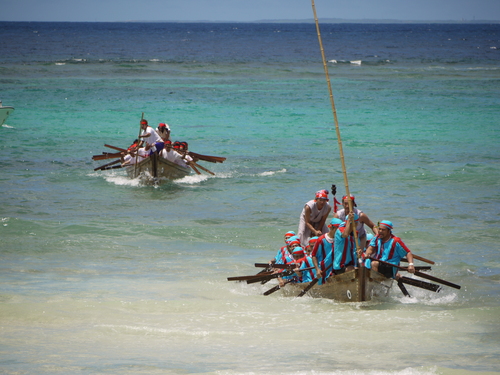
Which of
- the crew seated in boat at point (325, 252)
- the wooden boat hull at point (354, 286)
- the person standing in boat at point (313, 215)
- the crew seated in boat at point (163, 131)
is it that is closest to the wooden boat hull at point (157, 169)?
the crew seated in boat at point (163, 131)

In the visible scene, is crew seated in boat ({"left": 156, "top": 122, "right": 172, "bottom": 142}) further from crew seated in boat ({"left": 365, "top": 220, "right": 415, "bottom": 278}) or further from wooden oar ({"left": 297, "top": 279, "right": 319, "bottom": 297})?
crew seated in boat ({"left": 365, "top": 220, "right": 415, "bottom": 278})

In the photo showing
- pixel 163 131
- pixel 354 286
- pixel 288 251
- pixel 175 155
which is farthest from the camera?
pixel 175 155

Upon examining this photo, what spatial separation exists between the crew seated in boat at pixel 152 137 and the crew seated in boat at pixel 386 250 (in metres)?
9.21

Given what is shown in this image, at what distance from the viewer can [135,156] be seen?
59.9 feet

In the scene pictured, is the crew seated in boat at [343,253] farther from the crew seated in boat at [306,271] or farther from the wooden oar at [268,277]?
the wooden oar at [268,277]

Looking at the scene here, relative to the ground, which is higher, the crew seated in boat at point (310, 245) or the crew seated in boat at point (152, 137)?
the crew seated in boat at point (152, 137)

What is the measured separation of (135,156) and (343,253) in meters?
10.1

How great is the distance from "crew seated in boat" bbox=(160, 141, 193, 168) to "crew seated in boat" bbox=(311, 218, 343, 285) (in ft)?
30.2

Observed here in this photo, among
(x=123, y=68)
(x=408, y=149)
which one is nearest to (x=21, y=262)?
(x=408, y=149)

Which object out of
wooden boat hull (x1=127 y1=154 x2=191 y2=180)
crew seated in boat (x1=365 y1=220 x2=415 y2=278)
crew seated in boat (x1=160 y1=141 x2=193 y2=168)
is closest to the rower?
crew seated in boat (x1=365 y1=220 x2=415 y2=278)

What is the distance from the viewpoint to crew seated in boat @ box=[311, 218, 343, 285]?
30.7ft

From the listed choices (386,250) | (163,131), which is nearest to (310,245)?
(386,250)

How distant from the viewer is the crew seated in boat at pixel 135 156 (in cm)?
1792

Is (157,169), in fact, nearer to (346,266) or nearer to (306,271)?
(306,271)
